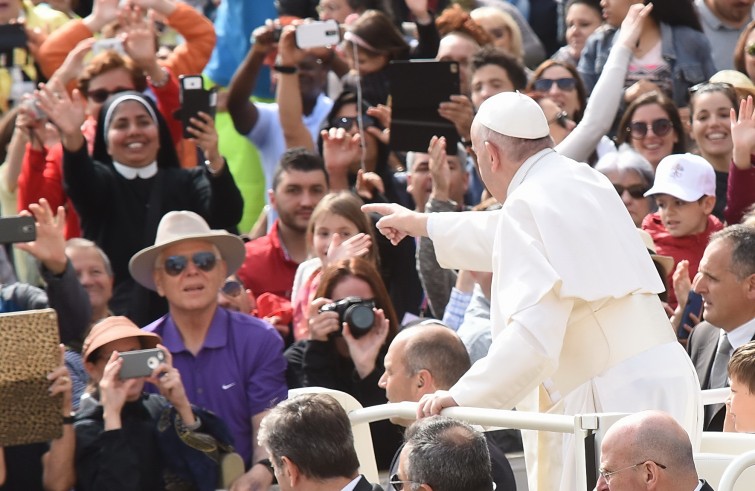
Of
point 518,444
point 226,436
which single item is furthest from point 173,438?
point 518,444

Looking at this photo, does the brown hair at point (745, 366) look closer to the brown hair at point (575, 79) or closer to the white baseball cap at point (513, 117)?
the white baseball cap at point (513, 117)

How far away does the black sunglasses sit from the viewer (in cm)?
745

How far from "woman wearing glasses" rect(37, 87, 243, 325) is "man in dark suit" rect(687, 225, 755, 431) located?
2982 millimetres

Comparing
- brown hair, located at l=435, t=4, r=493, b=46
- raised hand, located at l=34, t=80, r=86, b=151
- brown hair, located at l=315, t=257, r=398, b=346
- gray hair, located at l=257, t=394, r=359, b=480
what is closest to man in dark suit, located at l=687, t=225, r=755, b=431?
brown hair, located at l=315, t=257, r=398, b=346

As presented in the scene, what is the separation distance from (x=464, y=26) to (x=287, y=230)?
239 centimetres

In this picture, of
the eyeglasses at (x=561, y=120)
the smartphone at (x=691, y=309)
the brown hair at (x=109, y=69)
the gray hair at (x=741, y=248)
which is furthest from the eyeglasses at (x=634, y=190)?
the brown hair at (x=109, y=69)

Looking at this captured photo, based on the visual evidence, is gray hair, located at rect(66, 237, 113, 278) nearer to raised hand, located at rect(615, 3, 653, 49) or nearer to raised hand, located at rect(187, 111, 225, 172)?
raised hand, located at rect(187, 111, 225, 172)

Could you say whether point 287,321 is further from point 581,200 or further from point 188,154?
point 581,200

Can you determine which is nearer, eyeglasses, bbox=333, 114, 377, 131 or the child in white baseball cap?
the child in white baseball cap

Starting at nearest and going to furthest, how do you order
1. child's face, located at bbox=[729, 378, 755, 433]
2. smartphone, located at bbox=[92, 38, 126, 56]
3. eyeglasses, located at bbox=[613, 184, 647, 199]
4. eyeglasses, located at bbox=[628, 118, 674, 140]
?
child's face, located at bbox=[729, 378, 755, 433], eyeglasses, located at bbox=[613, 184, 647, 199], eyeglasses, located at bbox=[628, 118, 674, 140], smartphone, located at bbox=[92, 38, 126, 56]

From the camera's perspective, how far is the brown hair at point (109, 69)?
9234 mm

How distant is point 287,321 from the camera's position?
316 inches

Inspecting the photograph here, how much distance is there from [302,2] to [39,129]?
149 inches

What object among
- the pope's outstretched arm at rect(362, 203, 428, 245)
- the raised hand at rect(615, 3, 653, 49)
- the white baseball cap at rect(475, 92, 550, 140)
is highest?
the raised hand at rect(615, 3, 653, 49)
